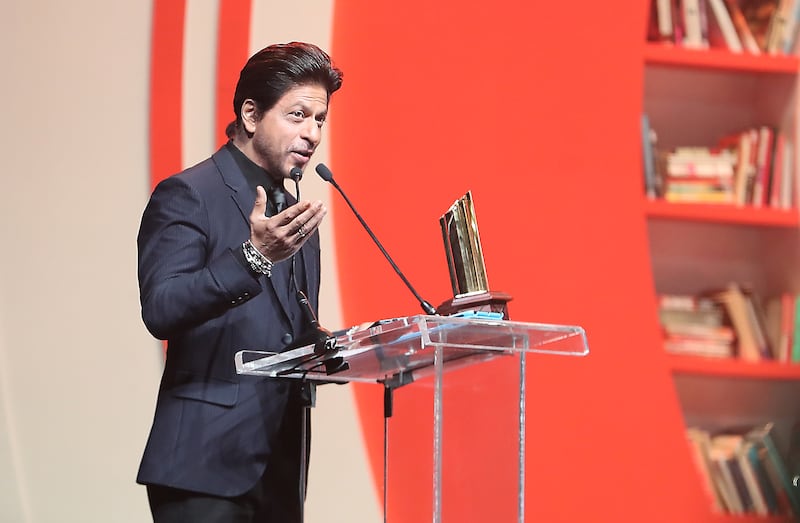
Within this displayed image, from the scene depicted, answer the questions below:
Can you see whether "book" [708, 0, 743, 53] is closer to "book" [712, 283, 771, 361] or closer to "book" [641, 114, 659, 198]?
"book" [641, 114, 659, 198]

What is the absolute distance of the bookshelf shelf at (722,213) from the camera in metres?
3.37

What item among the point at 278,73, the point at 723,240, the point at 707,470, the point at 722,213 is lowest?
the point at 707,470

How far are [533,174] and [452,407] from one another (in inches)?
62.1

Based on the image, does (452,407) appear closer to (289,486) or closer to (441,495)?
(441,495)

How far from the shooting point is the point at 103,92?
277 cm

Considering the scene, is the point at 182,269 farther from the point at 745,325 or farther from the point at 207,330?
the point at 745,325

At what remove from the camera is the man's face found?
5.86 ft

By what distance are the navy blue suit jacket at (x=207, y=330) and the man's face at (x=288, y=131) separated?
79mm

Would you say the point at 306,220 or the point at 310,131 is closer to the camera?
the point at 306,220

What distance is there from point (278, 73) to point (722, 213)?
213 cm

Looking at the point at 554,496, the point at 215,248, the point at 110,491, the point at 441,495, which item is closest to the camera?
the point at 441,495

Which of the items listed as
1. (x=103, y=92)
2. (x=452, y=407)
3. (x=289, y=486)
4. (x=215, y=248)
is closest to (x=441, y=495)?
(x=452, y=407)

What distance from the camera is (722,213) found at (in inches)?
135

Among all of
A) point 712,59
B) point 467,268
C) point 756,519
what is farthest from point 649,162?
point 467,268
